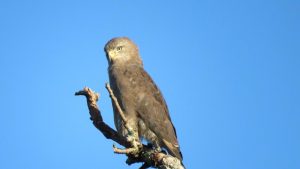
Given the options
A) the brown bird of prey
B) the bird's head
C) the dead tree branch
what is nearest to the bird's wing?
the brown bird of prey

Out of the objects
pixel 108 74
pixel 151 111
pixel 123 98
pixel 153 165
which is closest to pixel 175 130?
pixel 151 111

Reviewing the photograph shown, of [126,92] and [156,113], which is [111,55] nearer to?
[126,92]

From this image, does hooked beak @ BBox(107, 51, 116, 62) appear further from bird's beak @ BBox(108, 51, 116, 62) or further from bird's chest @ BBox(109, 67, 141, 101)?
bird's chest @ BBox(109, 67, 141, 101)

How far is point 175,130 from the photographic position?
789 centimetres

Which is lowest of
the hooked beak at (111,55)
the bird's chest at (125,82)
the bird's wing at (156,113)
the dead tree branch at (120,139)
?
the dead tree branch at (120,139)

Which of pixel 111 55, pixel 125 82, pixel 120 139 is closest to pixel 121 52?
pixel 111 55

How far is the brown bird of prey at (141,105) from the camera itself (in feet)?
24.5

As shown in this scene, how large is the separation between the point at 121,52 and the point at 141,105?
1.69m

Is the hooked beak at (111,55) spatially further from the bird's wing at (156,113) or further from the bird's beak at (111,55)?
the bird's wing at (156,113)

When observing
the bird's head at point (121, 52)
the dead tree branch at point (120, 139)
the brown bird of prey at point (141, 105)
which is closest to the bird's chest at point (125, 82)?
the brown bird of prey at point (141, 105)

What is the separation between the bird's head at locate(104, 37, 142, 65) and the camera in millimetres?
8938

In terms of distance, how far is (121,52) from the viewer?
9062 millimetres

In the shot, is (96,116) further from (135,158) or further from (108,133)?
(135,158)

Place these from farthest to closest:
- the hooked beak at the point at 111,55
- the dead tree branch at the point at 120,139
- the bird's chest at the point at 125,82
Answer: the hooked beak at the point at 111,55 < the bird's chest at the point at 125,82 < the dead tree branch at the point at 120,139
